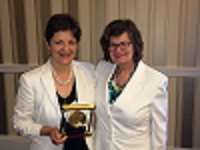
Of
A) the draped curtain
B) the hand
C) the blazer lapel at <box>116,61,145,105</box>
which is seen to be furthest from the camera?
the draped curtain

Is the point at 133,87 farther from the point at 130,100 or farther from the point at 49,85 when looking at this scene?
the point at 49,85

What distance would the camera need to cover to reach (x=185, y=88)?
2.65 m

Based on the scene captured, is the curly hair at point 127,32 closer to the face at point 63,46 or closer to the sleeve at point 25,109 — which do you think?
the face at point 63,46

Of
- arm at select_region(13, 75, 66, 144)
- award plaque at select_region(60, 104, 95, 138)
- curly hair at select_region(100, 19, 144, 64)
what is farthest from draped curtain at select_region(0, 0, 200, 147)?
award plaque at select_region(60, 104, 95, 138)

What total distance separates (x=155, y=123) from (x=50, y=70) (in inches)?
27.0

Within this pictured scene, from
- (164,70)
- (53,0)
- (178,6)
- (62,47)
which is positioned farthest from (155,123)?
(53,0)

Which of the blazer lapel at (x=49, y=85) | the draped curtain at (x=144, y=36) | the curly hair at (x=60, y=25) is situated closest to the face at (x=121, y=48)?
the curly hair at (x=60, y=25)

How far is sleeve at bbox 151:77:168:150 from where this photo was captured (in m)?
1.53

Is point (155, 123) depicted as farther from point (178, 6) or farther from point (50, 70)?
point (178, 6)

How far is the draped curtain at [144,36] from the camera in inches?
99.3

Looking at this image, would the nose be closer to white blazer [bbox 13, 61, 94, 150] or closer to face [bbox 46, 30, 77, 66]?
face [bbox 46, 30, 77, 66]

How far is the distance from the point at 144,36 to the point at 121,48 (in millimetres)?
1083

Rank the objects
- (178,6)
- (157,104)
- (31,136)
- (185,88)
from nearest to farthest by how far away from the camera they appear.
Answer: (157,104) → (31,136) → (178,6) → (185,88)

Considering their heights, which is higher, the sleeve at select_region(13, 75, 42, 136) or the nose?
the nose
